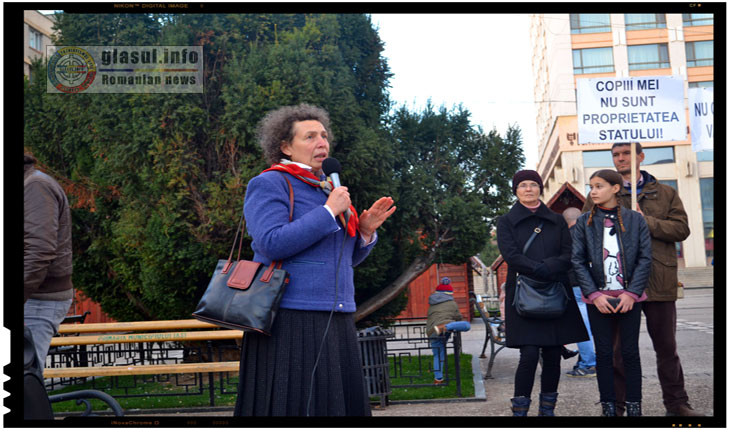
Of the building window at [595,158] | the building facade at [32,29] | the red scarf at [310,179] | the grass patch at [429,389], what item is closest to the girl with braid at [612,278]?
the red scarf at [310,179]

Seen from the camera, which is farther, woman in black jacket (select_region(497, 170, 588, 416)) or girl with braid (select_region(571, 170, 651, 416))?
woman in black jacket (select_region(497, 170, 588, 416))

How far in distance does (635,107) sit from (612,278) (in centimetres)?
148

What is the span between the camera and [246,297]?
2.92 m

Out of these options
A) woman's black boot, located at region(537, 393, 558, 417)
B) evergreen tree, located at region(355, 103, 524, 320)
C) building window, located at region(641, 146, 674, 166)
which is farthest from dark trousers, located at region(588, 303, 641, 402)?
building window, located at region(641, 146, 674, 166)

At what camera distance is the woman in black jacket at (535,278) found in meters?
4.64

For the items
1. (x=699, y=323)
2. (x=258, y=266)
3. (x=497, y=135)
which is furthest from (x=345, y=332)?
(x=699, y=323)

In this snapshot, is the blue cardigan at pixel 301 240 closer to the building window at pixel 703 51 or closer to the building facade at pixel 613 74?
the building window at pixel 703 51

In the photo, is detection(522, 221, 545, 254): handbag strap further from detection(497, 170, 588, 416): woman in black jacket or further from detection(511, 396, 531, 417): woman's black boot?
detection(511, 396, 531, 417): woman's black boot

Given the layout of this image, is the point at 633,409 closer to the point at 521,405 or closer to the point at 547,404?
the point at 547,404

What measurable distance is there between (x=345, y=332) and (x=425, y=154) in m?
7.85

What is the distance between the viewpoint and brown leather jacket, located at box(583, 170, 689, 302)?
477cm

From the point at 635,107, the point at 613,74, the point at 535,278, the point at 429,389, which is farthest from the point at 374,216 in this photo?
the point at 613,74

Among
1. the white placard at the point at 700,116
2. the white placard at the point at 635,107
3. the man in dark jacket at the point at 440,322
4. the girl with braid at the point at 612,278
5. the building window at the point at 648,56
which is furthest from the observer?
the building window at the point at 648,56

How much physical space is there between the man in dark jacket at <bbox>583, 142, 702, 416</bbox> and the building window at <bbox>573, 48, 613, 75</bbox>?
21.4 meters
